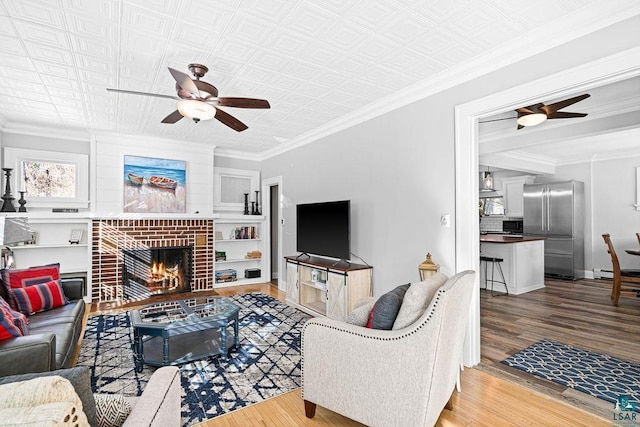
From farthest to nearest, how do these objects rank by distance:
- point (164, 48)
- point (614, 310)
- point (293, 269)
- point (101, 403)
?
1. point (293, 269)
2. point (614, 310)
3. point (164, 48)
4. point (101, 403)

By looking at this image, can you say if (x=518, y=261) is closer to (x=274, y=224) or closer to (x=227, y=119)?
(x=274, y=224)

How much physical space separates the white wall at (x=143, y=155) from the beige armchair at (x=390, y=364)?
4.53 metres

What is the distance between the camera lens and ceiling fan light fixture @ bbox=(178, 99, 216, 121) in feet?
9.54

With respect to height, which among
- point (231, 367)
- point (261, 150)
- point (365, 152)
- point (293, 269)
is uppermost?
point (261, 150)

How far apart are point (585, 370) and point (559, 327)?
1246mm

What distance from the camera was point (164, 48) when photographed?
265 cm

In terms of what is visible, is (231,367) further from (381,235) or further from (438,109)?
(438,109)

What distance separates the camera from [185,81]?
2.55 metres

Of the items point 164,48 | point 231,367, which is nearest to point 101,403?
point 231,367

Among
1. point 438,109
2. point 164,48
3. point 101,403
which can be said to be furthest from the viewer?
point 438,109

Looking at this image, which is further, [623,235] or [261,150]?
[623,235]

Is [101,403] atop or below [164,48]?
below

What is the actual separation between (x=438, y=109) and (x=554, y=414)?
2.57 m

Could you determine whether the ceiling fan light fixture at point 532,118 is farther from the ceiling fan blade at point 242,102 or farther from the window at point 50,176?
the window at point 50,176
